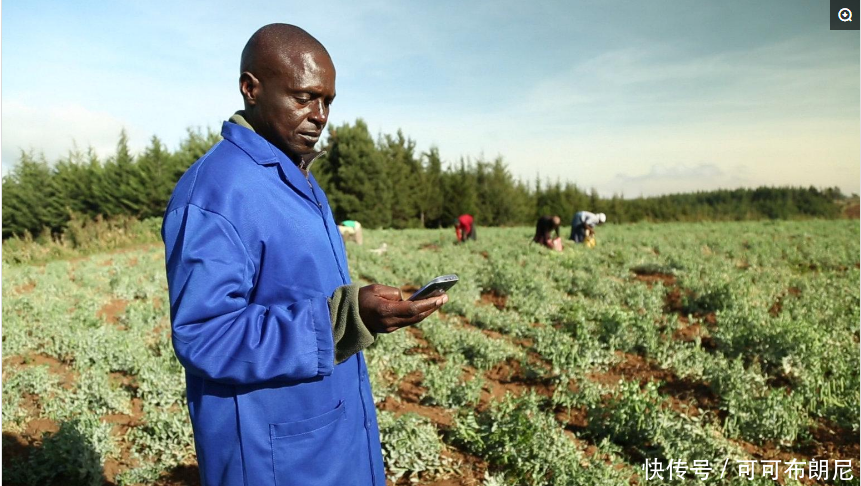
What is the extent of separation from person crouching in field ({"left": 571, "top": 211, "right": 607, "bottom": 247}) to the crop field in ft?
16.6

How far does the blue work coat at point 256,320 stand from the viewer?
1409 millimetres

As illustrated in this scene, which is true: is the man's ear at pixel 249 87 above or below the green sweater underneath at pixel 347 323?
above

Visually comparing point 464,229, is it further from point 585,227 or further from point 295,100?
point 295,100

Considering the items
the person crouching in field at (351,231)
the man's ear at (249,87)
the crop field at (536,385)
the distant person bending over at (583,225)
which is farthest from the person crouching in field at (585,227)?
the man's ear at (249,87)

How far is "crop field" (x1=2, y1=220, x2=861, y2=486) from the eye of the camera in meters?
3.79

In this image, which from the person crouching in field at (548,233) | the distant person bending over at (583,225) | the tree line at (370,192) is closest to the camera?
the person crouching in field at (548,233)

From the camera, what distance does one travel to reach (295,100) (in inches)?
65.3

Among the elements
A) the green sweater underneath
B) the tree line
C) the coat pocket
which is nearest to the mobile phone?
the green sweater underneath

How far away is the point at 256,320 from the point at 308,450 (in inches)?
15.6

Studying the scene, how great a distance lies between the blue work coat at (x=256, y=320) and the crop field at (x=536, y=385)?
6.84 ft

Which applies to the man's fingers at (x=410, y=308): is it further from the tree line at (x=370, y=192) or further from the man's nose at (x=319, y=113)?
the tree line at (x=370, y=192)

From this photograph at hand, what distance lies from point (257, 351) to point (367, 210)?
3372 centimetres

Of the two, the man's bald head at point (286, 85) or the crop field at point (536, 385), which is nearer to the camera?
the man's bald head at point (286, 85)

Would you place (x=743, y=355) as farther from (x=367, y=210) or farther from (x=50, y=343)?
(x=367, y=210)
